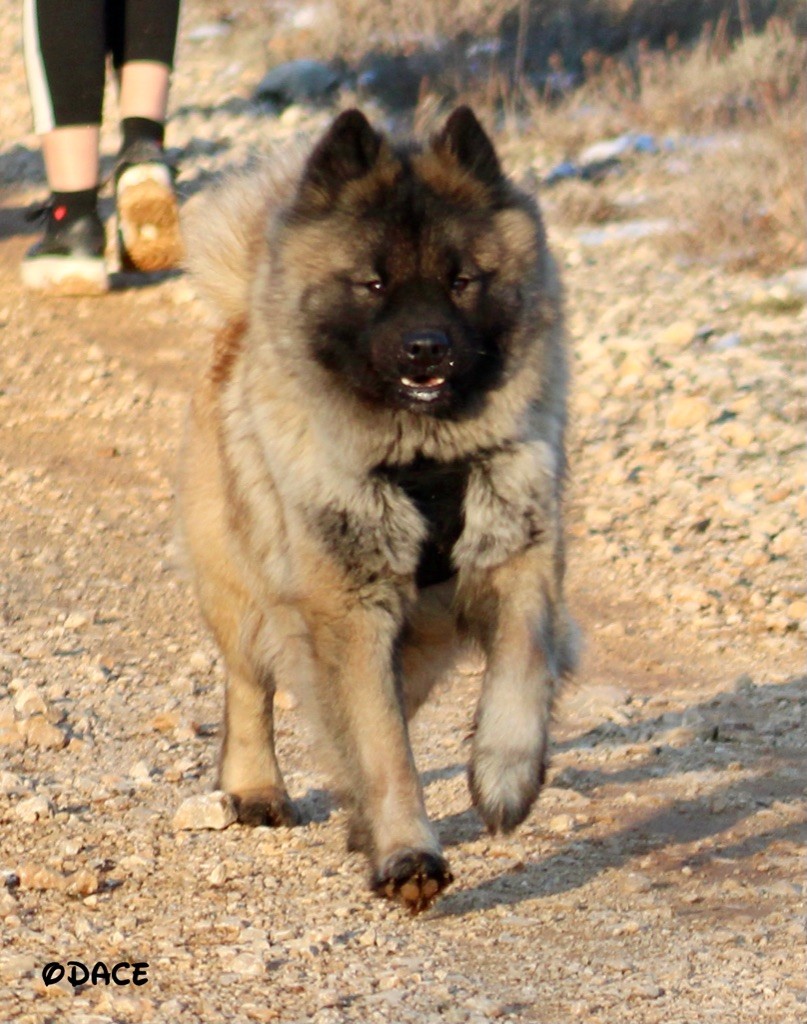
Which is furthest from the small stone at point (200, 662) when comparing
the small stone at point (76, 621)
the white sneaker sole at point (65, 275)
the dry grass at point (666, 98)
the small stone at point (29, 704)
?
the white sneaker sole at point (65, 275)

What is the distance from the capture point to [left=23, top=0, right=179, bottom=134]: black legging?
7.56m

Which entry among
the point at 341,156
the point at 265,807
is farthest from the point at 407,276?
the point at 265,807

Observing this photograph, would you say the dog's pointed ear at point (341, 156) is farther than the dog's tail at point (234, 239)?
No

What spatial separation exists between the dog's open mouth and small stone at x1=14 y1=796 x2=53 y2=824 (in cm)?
124

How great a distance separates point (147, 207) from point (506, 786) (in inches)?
182

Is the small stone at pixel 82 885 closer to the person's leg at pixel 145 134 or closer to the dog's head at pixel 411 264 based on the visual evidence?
the dog's head at pixel 411 264

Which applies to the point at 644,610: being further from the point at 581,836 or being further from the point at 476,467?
the point at 476,467

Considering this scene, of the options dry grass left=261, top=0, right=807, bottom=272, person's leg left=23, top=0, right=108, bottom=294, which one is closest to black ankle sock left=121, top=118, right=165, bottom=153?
person's leg left=23, top=0, right=108, bottom=294

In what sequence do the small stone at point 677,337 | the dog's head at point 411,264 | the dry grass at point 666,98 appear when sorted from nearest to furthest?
the dog's head at point 411,264 → the small stone at point 677,337 → the dry grass at point 666,98

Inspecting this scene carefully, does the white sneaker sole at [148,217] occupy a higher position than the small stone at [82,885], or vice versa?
the small stone at [82,885]

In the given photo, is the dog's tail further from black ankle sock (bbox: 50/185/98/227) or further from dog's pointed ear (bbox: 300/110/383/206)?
black ankle sock (bbox: 50/185/98/227)

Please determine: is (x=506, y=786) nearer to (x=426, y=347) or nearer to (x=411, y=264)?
(x=426, y=347)

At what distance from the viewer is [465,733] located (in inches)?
188

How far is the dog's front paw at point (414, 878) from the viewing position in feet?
10.6
